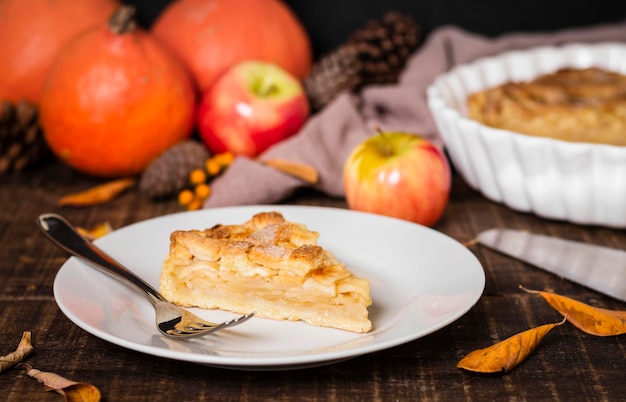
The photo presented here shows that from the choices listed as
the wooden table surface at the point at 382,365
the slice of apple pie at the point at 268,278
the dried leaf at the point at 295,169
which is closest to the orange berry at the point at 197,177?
the dried leaf at the point at 295,169

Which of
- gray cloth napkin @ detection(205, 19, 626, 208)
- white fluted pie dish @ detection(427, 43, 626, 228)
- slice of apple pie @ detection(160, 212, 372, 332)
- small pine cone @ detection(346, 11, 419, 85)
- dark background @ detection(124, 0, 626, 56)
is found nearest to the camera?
slice of apple pie @ detection(160, 212, 372, 332)

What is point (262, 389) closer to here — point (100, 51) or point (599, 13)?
point (100, 51)

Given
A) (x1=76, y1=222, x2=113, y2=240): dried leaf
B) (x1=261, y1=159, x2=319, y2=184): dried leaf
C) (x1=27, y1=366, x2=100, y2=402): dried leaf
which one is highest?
(x1=27, y1=366, x2=100, y2=402): dried leaf

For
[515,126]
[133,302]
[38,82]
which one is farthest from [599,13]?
[133,302]

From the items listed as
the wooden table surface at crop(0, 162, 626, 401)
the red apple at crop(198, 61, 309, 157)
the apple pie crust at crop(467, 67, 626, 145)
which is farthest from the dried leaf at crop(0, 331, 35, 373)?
the apple pie crust at crop(467, 67, 626, 145)

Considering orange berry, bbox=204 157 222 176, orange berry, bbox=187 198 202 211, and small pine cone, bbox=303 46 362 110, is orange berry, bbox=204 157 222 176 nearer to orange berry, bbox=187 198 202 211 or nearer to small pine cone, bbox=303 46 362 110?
orange berry, bbox=187 198 202 211

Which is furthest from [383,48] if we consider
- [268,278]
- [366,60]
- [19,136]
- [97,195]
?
[268,278]
